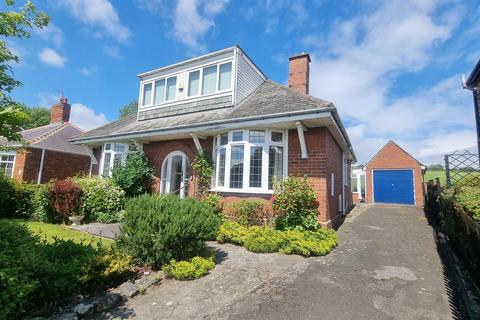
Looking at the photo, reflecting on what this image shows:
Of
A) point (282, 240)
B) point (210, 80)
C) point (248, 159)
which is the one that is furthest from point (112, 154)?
point (282, 240)

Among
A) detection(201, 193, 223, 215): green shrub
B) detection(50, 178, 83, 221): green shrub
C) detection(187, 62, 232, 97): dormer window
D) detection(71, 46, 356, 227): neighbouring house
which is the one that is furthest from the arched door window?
detection(50, 178, 83, 221): green shrub

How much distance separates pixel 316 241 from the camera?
21.5 feet

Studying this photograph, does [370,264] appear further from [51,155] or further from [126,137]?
[51,155]

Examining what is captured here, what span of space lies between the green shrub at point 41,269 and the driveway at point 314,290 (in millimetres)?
766

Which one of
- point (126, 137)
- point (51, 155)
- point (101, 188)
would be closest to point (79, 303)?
point (101, 188)

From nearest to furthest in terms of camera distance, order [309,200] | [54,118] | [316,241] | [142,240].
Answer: [142,240] → [316,241] → [309,200] → [54,118]

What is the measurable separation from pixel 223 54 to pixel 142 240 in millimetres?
9134

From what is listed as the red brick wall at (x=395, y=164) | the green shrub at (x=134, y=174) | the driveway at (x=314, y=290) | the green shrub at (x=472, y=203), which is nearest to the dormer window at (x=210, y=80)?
the green shrub at (x=134, y=174)

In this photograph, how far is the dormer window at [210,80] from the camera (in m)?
11.5

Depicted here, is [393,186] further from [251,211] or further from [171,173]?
[171,173]

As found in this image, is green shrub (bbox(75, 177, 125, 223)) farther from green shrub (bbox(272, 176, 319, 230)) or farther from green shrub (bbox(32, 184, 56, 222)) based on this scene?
green shrub (bbox(272, 176, 319, 230))

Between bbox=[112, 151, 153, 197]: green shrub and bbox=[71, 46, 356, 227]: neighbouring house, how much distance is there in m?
0.48

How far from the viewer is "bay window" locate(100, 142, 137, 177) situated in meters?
12.8

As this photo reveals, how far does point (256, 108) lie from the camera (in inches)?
377
